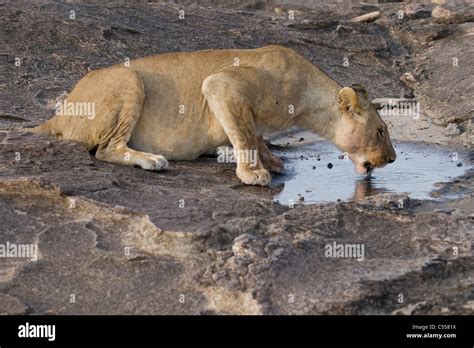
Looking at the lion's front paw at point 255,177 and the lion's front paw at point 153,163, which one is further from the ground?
the lion's front paw at point 153,163

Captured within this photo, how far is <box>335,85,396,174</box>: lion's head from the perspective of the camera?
9391mm

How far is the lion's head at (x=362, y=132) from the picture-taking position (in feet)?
30.8

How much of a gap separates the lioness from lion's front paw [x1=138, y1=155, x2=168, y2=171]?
0.08 feet

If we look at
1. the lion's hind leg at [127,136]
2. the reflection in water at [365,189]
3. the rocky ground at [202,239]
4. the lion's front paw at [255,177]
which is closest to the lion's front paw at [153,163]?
the lion's hind leg at [127,136]

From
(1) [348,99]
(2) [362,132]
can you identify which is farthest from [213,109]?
(2) [362,132]

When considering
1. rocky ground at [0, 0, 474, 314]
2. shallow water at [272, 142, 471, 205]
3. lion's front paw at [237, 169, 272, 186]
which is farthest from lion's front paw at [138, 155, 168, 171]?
shallow water at [272, 142, 471, 205]

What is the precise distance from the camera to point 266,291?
599cm

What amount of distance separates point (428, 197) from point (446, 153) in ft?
6.54

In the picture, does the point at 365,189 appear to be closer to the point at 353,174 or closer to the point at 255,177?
the point at 353,174

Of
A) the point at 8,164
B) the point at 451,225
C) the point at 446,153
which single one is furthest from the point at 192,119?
the point at 451,225

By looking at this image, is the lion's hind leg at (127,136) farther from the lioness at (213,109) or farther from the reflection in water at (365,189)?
the reflection in water at (365,189)

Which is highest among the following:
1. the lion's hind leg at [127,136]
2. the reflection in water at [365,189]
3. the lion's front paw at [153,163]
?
the lion's hind leg at [127,136]

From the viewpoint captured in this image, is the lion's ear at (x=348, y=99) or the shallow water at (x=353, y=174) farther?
the lion's ear at (x=348, y=99)

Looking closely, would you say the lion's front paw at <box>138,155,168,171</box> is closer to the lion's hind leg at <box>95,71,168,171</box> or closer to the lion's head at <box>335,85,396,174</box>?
A: the lion's hind leg at <box>95,71,168,171</box>
